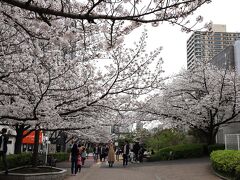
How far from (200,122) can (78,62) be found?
1568cm

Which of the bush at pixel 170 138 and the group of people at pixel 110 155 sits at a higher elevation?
the bush at pixel 170 138

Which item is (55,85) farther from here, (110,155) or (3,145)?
(110,155)

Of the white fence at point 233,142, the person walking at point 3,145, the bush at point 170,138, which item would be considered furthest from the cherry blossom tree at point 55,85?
the bush at point 170,138

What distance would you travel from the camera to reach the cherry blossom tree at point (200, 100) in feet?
70.7

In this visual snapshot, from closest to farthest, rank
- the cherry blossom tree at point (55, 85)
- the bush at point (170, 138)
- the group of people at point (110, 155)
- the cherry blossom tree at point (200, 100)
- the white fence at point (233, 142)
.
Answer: the cherry blossom tree at point (55, 85) → the group of people at point (110, 155) → the white fence at point (233, 142) → the cherry blossom tree at point (200, 100) → the bush at point (170, 138)

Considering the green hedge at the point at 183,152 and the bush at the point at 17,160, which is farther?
the green hedge at the point at 183,152

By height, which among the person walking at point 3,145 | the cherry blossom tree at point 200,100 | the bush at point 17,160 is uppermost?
the cherry blossom tree at point 200,100

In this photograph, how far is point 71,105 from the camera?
10.3 metres

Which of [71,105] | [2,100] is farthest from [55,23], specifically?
[2,100]

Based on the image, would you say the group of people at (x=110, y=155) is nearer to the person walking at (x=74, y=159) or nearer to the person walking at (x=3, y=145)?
the person walking at (x=74, y=159)

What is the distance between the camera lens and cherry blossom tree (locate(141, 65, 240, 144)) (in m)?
21.6

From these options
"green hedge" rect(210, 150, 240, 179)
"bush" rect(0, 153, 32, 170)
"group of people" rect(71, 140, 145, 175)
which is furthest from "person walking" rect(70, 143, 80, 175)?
"green hedge" rect(210, 150, 240, 179)

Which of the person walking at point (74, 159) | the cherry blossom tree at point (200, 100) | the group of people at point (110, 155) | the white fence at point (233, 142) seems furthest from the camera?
the cherry blossom tree at point (200, 100)

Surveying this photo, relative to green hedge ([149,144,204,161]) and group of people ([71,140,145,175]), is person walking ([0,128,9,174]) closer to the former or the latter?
group of people ([71,140,145,175])
